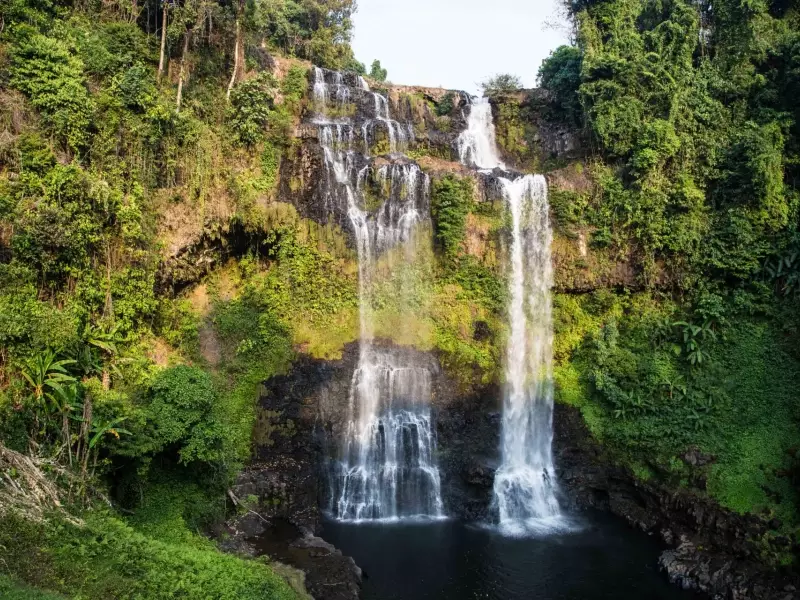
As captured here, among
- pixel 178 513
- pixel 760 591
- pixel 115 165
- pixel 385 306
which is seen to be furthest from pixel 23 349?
pixel 760 591

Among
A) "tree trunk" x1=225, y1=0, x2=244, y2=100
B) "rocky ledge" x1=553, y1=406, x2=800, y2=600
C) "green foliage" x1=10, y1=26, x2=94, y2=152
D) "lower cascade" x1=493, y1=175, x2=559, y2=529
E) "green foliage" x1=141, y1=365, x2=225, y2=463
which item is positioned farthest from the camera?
"tree trunk" x1=225, y1=0, x2=244, y2=100

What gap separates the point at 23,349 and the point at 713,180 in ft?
66.8

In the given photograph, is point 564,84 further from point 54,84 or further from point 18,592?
point 18,592

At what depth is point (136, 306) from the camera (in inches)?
580

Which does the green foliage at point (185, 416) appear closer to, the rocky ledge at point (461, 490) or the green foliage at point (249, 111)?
the rocky ledge at point (461, 490)

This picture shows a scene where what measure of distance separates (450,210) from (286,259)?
5779 millimetres

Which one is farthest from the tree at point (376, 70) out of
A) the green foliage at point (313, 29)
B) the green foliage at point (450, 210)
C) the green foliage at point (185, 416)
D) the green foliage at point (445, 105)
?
the green foliage at point (185, 416)

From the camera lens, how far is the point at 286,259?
60.6 feet

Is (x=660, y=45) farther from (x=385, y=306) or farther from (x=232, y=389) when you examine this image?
(x=232, y=389)

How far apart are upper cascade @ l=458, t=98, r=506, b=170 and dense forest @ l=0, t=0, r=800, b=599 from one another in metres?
1.09

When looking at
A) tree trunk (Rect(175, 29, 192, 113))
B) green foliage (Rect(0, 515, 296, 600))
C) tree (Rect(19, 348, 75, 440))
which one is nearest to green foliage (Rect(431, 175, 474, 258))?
tree trunk (Rect(175, 29, 192, 113))

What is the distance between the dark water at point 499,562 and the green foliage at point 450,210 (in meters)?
9.03

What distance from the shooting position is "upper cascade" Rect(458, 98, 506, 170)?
2289 cm

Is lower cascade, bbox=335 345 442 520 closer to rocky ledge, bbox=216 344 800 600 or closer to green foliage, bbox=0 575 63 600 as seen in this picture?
rocky ledge, bbox=216 344 800 600
